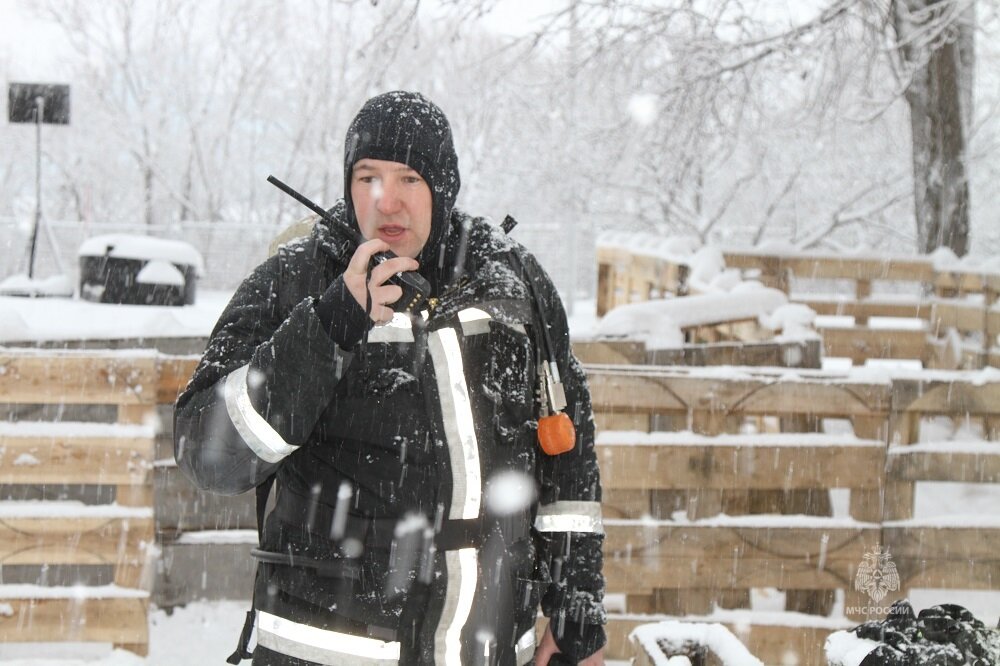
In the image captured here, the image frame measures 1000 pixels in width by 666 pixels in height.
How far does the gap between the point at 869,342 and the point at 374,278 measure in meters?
8.76

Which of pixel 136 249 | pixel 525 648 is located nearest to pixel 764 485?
pixel 525 648

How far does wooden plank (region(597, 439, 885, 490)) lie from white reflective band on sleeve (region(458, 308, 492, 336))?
2130mm

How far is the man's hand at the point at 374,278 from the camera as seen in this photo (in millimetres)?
1916

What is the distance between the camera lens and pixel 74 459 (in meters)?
4.20

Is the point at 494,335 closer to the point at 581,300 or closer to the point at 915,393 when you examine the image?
the point at 915,393

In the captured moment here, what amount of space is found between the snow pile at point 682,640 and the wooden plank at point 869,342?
7433 millimetres

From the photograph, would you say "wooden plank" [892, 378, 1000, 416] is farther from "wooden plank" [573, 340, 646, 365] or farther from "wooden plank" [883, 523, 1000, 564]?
"wooden plank" [573, 340, 646, 365]

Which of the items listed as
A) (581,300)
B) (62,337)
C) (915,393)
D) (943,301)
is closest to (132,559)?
(62,337)

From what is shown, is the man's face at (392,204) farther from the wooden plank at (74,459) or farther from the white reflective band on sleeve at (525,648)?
the wooden plank at (74,459)

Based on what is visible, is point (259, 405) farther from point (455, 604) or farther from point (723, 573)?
point (723, 573)

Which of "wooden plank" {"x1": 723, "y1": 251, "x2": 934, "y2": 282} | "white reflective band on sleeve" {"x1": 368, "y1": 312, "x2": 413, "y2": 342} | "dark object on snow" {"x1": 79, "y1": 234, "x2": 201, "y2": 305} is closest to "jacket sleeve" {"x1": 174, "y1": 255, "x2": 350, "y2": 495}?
"white reflective band on sleeve" {"x1": 368, "y1": 312, "x2": 413, "y2": 342}

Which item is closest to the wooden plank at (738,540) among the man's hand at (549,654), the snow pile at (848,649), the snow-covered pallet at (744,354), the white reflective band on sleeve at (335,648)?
the snow-covered pallet at (744,354)

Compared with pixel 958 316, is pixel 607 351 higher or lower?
lower

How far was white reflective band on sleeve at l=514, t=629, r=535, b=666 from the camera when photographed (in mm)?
2327
